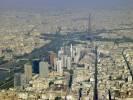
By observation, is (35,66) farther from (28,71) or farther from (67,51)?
(67,51)

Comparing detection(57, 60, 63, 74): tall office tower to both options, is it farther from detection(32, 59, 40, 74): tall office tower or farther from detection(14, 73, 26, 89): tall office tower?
detection(14, 73, 26, 89): tall office tower

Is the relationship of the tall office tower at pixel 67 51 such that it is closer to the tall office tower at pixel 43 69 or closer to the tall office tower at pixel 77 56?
the tall office tower at pixel 77 56

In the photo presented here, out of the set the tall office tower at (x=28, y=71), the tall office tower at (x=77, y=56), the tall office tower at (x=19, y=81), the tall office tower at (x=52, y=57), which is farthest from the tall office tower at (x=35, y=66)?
the tall office tower at (x=77, y=56)

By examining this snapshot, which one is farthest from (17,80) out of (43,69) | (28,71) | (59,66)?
(59,66)

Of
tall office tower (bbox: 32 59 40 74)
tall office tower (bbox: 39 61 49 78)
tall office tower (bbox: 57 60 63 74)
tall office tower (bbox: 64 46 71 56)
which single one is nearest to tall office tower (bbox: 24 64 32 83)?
tall office tower (bbox: 32 59 40 74)

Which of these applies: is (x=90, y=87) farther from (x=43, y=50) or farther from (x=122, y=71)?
(x=43, y=50)

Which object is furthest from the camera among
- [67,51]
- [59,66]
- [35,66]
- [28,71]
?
[67,51]

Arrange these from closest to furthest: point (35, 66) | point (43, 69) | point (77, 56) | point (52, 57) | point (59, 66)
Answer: point (43, 69) < point (35, 66) < point (59, 66) < point (52, 57) < point (77, 56)

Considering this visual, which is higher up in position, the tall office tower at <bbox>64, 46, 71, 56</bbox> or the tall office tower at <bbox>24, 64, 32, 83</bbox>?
the tall office tower at <bbox>64, 46, 71, 56</bbox>
